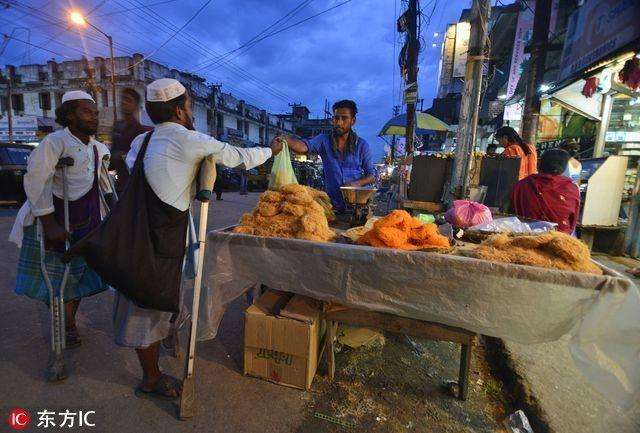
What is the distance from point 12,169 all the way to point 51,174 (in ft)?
30.7

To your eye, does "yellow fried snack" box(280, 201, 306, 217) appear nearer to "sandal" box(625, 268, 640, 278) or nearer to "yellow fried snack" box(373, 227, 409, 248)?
"yellow fried snack" box(373, 227, 409, 248)

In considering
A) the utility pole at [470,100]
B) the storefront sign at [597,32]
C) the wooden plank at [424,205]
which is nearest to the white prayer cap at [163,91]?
the utility pole at [470,100]

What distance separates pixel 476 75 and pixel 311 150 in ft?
9.66

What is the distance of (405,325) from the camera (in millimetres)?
2242

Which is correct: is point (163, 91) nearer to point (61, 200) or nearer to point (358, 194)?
point (61, 200)

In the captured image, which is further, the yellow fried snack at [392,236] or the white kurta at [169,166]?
the yellow fried snack at [392,236]

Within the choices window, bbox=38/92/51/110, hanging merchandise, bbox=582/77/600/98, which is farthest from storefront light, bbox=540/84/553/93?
window, bbox=38/92/51/110

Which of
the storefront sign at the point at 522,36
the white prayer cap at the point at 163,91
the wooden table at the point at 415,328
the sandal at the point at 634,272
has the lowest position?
the sandal at the point at 634,272

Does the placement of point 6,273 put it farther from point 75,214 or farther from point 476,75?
Answer: point 476,75

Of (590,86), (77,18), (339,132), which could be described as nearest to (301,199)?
(339,132)

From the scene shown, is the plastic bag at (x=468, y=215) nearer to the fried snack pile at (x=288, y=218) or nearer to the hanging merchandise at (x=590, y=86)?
the fried snack pile at (x=288, y=218)

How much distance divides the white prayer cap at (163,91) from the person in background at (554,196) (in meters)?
A: 3.47

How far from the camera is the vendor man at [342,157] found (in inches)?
141

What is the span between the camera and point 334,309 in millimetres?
2367
